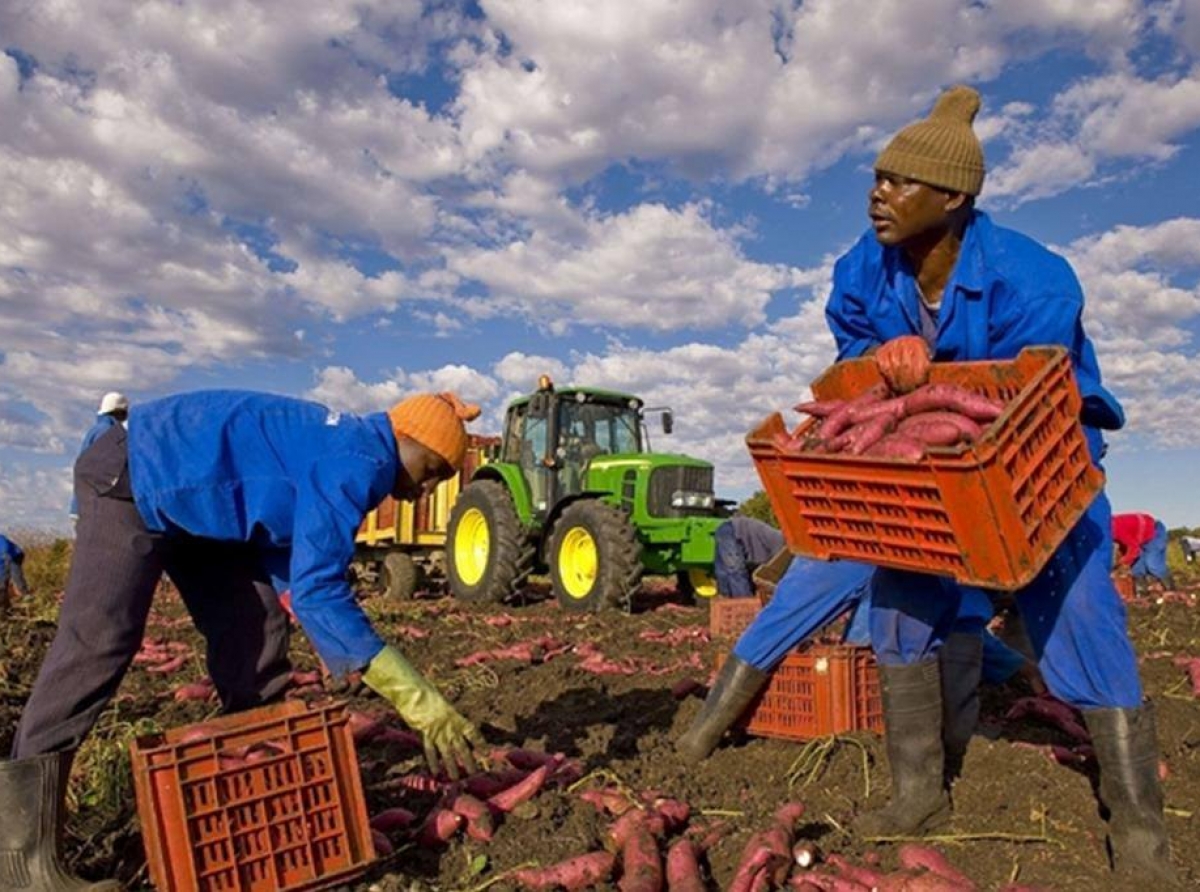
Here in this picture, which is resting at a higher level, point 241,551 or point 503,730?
point 241,551

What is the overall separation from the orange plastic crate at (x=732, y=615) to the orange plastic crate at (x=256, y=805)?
172 inches

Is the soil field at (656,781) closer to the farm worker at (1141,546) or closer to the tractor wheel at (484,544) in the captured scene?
the tractor wheel at (484,544)

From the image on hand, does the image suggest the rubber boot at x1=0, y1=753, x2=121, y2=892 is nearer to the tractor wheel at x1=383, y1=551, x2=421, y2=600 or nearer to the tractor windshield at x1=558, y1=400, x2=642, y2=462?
the tractor windshield at x1=558, y1=400, x2=642, y2=462

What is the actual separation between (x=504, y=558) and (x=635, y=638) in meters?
3.52

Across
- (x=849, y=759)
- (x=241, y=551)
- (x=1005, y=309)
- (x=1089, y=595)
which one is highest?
(x=1005, y=309)

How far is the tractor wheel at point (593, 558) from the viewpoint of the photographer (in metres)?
9.86

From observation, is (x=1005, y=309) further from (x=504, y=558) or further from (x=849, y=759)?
(x=504, y=558)

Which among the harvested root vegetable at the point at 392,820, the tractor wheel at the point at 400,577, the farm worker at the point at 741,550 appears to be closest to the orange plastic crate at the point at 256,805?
the harvested root vegetable at the point at 392,820

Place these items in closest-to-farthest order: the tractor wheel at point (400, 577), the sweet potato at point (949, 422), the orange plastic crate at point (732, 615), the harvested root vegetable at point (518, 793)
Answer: the sweet potato at point (949, 422)
the harvested root vegetable at point (518, 793)
the orange plastic crate at point (732, 615)
the tractor wheel at point (400, 577)

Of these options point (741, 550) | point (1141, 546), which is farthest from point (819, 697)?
point (1141, 546)

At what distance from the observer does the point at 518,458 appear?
11.9m

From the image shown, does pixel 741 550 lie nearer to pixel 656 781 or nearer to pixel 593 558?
pixel 593 558

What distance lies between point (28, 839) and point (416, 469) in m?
1.40

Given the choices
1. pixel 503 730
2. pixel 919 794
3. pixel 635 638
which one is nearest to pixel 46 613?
pixel 635 638
